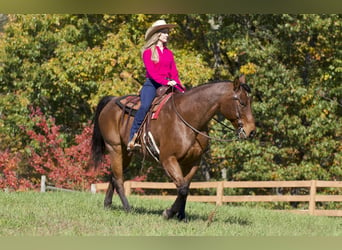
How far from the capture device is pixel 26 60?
23.3 meters

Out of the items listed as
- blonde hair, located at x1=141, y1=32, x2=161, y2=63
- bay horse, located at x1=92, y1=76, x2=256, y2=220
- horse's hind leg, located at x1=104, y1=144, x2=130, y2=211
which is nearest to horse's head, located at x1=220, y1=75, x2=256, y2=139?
bay horse, located at x1=92, y1=76, x2=256, y2=220

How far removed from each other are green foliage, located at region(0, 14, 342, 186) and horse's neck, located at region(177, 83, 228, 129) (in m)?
12.0

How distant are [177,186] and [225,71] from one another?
594 inches

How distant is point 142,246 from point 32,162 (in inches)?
864

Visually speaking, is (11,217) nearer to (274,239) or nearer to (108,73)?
(274,239)

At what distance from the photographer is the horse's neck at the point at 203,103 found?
7598 millimetres

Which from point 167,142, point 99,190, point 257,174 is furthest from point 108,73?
point 167,142

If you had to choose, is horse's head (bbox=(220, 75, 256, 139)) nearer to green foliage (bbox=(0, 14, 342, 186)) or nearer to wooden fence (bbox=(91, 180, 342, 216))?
wooden fence (bbox=(91, 180, 342, 216))

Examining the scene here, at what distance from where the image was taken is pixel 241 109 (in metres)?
7.30

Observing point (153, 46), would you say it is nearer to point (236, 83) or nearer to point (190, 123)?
point (190, 123)

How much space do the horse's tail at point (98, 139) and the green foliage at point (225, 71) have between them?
9.76 metres

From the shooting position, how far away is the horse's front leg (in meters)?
7.57

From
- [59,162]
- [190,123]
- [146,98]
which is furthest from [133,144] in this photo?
[59,162]

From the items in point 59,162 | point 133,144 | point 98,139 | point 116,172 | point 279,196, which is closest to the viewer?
point 133,144
